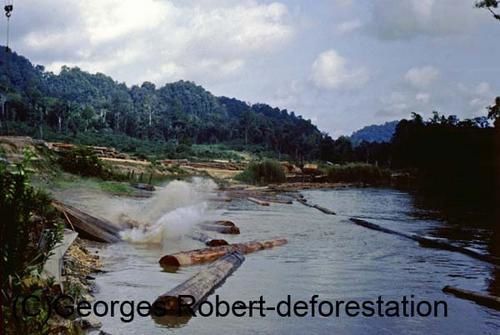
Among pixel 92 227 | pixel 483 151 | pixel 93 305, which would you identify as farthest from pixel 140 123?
pixel 93 305

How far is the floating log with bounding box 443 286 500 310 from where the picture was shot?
10.1 metres

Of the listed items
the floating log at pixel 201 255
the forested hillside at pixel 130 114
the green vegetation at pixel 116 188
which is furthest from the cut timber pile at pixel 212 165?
the floating log at pixel 201 255

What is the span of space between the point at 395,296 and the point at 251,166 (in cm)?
4744

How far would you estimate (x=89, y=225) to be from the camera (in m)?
14.6

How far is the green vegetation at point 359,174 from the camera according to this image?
67.4m

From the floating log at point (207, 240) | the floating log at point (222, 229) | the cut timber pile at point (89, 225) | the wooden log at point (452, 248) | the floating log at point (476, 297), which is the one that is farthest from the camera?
the floating log at point (222, 229)

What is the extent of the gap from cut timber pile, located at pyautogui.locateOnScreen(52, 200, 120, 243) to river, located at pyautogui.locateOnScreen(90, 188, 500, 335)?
0.46 metres

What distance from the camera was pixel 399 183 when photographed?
6856 centimetres

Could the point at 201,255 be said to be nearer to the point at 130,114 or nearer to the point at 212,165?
the point at 212,165

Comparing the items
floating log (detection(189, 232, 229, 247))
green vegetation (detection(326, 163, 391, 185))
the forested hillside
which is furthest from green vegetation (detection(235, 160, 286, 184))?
floating log (detection(189, 232, 229, 247))

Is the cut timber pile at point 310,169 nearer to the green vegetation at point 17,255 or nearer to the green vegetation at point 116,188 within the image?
the green vegetation at point 116,188

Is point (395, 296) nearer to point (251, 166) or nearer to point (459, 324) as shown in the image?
point (459, 324)

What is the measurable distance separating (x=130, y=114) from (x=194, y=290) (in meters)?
83.6

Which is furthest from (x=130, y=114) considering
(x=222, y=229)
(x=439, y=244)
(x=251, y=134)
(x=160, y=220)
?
(x=439, y=244)
